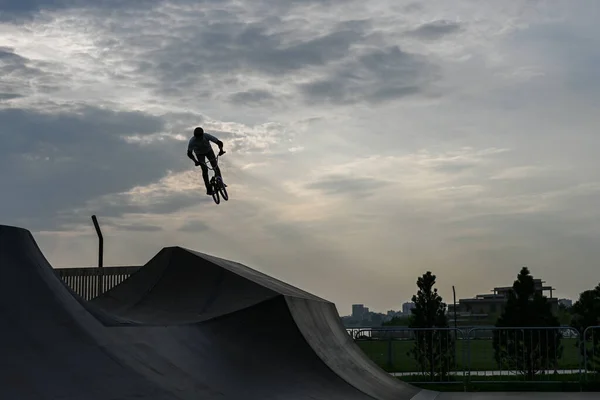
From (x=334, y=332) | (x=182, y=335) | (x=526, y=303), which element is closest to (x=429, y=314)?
(x=526, y=303)

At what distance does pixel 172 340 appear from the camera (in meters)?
7.95

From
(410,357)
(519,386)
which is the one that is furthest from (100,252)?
(519,386)

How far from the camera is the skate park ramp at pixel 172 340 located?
19.6ft

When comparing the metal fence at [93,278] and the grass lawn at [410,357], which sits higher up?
the metal fence at [93,278]

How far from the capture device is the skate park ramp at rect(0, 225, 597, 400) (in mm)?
5977

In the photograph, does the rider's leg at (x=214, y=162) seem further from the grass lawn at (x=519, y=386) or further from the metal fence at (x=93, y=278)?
the grass lawn at (x=519, y=386)

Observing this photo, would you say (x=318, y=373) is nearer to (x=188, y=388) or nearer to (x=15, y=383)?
(x=188, y=388)

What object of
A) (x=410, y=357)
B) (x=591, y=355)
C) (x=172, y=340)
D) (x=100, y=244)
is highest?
(x=100, y=244)

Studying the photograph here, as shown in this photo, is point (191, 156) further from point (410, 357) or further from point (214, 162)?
point (410, 357)

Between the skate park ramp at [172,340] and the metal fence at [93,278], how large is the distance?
5.91m

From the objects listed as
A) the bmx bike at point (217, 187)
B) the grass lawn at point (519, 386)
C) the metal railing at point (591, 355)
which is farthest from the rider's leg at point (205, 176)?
the metal railing at point (591, 355)

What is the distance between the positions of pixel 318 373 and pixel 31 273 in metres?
3.96

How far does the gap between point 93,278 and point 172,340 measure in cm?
1061

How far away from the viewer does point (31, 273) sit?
262 inches
